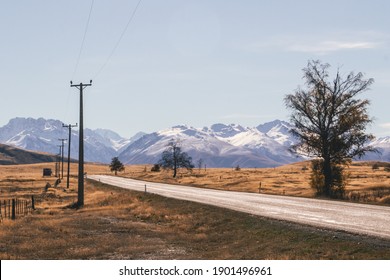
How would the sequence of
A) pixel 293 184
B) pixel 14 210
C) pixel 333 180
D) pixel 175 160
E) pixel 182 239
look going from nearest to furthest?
pixel 182 239
pixel 14 210
pixel 333 180
pixel 293 184
pixel 175 160

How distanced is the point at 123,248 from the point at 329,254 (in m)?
8.18

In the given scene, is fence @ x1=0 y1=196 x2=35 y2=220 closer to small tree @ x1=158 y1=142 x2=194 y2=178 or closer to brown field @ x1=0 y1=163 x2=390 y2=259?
brown field @ x1=0 y1=163 x2=390 y2=259

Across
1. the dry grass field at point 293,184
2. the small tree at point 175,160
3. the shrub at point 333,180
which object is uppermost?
the small tree at point 175,160

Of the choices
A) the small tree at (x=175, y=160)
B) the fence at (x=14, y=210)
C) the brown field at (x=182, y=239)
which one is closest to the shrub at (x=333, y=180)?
the brown field at (x=182, y=239)

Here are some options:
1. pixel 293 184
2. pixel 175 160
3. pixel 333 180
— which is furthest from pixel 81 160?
pixel 175 160

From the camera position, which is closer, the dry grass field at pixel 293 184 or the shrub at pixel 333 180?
the dry grass field at pixel 293 184

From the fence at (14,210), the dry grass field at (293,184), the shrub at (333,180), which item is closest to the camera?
the fence at (14,210)

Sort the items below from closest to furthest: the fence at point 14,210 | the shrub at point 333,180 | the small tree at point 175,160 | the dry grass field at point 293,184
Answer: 1. the fence at point 14,210
2. the dry grass field at point 293,184
3. the shrub at point 333,180
4. the small tree at point 175,160

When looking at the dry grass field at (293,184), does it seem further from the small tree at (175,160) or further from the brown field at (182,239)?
the small tree at (175,160)

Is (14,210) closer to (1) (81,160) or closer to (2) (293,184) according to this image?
(1) (81,160)

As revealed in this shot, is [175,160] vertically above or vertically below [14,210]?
above

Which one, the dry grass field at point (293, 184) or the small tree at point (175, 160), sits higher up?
the small tree at point (175, 160)

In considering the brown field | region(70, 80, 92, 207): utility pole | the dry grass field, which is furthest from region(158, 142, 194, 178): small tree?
the brown field
